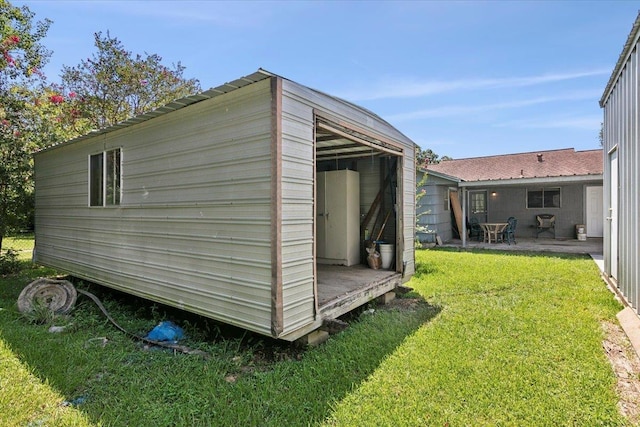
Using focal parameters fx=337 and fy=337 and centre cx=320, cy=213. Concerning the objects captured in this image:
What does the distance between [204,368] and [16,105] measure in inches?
328

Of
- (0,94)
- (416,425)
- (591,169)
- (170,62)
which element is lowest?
(416,425)

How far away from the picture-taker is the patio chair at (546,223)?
13156 mm

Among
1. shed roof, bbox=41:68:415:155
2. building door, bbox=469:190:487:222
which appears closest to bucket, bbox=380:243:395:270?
shed roof, bbox=41:68:415:155

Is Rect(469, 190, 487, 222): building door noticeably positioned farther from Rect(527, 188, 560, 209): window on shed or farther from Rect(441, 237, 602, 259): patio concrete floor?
Rect(441, 237, 602, 259): patio concrete floor

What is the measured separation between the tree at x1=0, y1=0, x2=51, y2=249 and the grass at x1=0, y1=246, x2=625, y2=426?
15.4 feet

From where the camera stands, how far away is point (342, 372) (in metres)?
3.01

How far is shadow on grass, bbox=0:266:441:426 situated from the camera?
2.44 metres

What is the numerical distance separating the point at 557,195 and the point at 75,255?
50.7 ft

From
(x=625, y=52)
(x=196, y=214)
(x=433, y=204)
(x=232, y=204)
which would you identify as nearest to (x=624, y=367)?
(x=625, y=52)

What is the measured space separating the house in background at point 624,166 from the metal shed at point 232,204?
2740 mm

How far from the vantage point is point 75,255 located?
612 cm

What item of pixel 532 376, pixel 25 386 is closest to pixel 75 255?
pixel 25 386

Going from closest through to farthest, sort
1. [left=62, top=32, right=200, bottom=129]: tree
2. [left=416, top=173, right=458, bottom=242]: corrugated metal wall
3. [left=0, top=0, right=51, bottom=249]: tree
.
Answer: [left=0, top=0, right=51, bottom=249]: tree
[left=62, top=32, right=200, bottom=129]: tree
[left=416, top=173, right=458, bottom=242]: corrugated metal wall

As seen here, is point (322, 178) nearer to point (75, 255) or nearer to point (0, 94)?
point (75, 255)
